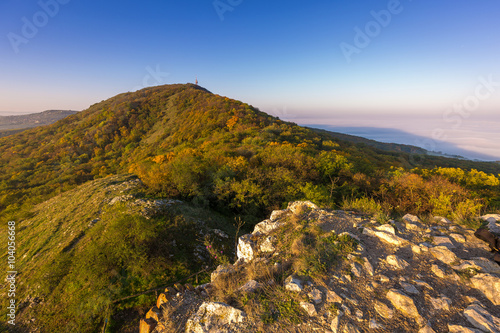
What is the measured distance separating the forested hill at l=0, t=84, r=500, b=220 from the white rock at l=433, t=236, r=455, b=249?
541cm

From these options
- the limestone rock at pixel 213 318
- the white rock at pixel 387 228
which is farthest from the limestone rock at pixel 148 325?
the white rock at pixel 387 228

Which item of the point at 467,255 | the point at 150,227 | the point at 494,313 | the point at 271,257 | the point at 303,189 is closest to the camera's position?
the point at 494,313

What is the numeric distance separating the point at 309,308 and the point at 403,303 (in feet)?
5.28

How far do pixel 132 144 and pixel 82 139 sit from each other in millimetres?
12092

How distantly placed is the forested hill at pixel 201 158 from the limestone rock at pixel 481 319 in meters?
7.17

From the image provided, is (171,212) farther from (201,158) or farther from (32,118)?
(32,118)

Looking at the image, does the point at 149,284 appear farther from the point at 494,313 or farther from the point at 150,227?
the point at 494,313

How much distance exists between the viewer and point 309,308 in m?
3.45

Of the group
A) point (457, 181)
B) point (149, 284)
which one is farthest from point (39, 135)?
point (457, 181)

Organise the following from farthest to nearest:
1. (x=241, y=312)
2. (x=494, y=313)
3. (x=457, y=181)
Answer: (x=457, y=181)
(x=241, y=312)
(x=494, y=313)

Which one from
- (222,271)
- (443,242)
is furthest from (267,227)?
(443,242)

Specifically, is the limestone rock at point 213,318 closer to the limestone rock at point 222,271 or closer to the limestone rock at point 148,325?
the limestone rock at point 148,325

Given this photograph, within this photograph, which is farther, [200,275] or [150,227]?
[150,227]

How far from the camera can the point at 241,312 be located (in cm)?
356
